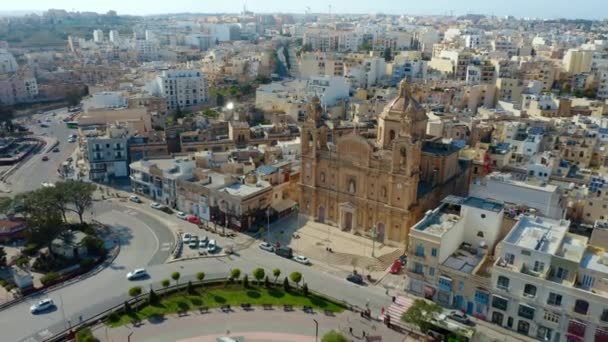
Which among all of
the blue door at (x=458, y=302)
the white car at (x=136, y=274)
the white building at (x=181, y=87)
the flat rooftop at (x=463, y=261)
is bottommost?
the white car at (x=136, y=274)

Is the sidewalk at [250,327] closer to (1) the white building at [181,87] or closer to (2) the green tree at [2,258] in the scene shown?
(2) the green tree at [2,258]

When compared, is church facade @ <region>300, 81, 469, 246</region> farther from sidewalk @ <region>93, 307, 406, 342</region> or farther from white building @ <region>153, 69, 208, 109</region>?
white building @ <region>153, 69, 208, 109</region>

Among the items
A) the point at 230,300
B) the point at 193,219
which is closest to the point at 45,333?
the point at 230,300

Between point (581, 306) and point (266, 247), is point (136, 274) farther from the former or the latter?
point (581, 306)

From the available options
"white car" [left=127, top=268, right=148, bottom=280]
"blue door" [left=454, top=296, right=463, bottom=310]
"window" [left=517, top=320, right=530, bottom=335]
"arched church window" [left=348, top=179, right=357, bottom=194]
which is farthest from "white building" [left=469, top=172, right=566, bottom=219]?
"white car" [left=127, top=268, right=148, bottom=280]

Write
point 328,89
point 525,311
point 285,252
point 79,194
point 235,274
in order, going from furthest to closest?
point 328,89 < point 79,194 < point 285,252 < point 235,274 < point 525,311

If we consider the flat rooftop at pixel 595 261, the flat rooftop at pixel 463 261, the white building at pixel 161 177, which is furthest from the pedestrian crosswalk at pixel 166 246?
the flat rooftop at pixel 595 261

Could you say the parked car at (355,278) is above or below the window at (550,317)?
below
